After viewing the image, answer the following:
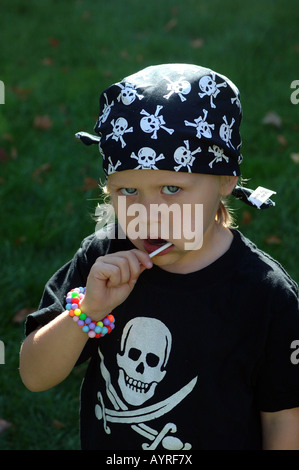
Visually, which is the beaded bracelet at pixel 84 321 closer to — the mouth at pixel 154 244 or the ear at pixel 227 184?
the mouth at pixel 154 244

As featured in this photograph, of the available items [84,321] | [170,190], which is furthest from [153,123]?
[84,321]

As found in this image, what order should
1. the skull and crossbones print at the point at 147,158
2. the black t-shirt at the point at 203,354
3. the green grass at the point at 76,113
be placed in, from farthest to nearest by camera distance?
1. the green grass at the point at 76,113
2. the black t-shirt at the point at 203,354
3. the skull and crossbones print at the point at 147,158

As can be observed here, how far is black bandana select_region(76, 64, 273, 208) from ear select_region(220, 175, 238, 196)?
6cm

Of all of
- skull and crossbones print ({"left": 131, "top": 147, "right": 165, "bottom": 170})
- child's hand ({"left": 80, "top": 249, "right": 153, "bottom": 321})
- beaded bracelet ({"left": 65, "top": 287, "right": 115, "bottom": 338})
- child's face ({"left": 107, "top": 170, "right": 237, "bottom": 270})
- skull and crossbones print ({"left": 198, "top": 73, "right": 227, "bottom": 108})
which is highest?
skull and crossbones print ({"left": 198, "top": 73, "right": 227, "bottom": 108})

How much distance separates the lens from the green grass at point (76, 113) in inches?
125

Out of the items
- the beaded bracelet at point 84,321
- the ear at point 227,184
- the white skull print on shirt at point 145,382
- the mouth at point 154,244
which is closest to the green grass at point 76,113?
the white skull print on shirt at point 145,382

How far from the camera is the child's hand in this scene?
1.85m

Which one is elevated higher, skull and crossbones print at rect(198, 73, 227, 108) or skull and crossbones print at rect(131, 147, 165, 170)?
skull and crossbones print at rect(198, 73, 227, 108)

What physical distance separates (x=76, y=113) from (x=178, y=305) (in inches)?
130

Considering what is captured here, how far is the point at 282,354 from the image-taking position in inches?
76.5

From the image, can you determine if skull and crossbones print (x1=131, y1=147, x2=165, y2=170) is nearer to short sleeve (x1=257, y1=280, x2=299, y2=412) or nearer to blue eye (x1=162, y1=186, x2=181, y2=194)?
blue eye (x1=162, y1=186, x2=181, y2=194)

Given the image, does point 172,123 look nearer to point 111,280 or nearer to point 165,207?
point 165,207

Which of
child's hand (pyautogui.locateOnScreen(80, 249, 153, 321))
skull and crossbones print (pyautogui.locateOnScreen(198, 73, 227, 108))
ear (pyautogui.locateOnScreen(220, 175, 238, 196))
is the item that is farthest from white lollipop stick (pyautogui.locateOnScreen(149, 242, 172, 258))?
skull and crossbones print (pyautogui.locateOnScreen(198, 73, 227, 108))

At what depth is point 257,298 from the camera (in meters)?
1.95
